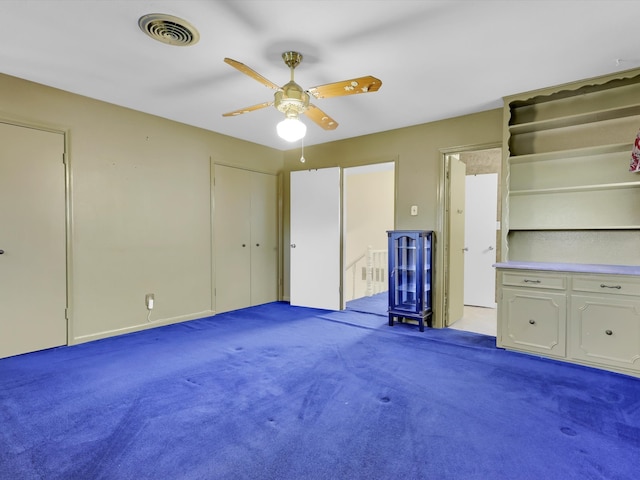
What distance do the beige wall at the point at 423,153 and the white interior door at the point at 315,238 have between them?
1.96 feet

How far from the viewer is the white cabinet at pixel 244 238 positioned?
15.0 ft

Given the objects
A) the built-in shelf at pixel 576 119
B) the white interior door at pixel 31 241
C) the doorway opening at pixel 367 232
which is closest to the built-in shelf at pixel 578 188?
the built-in shelf at pixel 576 119

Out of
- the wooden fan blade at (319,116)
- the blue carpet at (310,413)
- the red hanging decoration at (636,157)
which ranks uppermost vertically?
the wooden fan blade at (319,116)

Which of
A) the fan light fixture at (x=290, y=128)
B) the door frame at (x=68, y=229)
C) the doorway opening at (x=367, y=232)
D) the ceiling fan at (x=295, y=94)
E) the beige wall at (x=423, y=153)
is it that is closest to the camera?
the ceiling fan at (x=295, y=94)

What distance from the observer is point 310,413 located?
2.04 metres

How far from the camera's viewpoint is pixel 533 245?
3420 mm

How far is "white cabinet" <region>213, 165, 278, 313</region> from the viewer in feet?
15.0

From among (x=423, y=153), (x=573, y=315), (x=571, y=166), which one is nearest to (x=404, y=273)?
(x=423, y=153)

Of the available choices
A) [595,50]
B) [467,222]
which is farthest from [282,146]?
[595,50]

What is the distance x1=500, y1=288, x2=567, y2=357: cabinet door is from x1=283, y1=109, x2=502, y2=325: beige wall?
90 cm

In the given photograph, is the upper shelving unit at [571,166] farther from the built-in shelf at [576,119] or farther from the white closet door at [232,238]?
the white closet door at [232,238]

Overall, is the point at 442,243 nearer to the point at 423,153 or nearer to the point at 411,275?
the point at 411,275

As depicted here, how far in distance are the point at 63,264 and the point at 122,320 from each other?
0.82 meters

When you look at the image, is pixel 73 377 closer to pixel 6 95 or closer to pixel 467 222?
pixel 6 95
